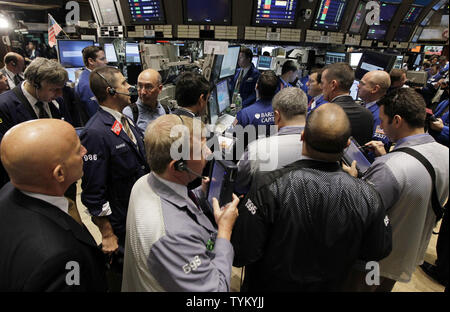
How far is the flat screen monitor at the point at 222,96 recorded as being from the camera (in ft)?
10.9

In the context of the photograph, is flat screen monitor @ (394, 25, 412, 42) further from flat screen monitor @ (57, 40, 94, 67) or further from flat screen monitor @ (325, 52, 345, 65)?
flat screen monitor @ (57, 40, 94, 67)

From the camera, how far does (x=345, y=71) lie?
2.43 metres

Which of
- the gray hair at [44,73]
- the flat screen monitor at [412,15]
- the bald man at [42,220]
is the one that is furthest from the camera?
the flat screen monitor at [412,15]

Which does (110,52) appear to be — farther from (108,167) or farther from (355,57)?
(355,57)

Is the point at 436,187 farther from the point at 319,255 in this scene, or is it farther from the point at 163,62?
the point at 163,62

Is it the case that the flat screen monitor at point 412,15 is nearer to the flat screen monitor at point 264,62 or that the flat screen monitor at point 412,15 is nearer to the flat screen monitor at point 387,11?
the flat screen monitor at point 387,11

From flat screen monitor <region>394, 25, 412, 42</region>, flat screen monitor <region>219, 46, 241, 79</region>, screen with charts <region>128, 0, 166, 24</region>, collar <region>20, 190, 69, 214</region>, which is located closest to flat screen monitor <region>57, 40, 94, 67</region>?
screen with charts <region>128, 0, 166, 24</region>

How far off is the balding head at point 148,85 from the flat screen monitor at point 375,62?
112 inches

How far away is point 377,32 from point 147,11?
3.68m

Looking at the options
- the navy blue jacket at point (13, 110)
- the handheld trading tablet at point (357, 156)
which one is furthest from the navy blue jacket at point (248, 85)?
the navy blue jacket at point (13, 110)

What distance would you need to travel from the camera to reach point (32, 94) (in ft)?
7.65

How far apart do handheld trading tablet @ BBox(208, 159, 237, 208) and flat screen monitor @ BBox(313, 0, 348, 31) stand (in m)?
2.54

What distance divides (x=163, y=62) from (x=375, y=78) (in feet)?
8.26

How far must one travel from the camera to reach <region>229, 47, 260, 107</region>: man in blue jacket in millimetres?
4559
